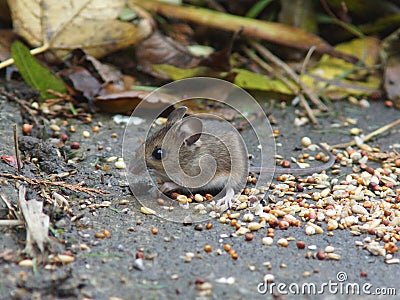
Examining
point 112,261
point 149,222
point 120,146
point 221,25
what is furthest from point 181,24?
point 112,261

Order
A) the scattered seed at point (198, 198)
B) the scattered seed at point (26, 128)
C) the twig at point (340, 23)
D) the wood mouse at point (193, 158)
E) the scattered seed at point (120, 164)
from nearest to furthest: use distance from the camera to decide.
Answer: the scattered seed at point (198, 198) < the wood mouse at point (193, 158) < the scattered seed at point (120, 164) < the scattered seed at point (26, 128) < the twig at point (340, 23)

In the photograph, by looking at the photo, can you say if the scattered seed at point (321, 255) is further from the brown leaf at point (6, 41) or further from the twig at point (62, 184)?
the brown leaf at point (6, 41)

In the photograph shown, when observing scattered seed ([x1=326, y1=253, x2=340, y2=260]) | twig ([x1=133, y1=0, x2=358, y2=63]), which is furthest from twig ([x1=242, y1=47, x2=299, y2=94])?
scattered seed ([x1=326, y1=253, x2=340, y2=260])

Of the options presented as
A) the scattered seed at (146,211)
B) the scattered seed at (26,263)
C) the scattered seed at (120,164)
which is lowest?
the scattered seed at (120,164)

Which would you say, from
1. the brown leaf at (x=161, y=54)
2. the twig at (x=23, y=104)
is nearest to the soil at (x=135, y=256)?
the twig at (x=23, y=104)

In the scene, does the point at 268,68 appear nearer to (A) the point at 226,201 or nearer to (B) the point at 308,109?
(B) the point at 308,109

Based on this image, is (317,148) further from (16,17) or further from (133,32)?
(16,17)

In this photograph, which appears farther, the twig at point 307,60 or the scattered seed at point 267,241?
the twig at point 307,60
